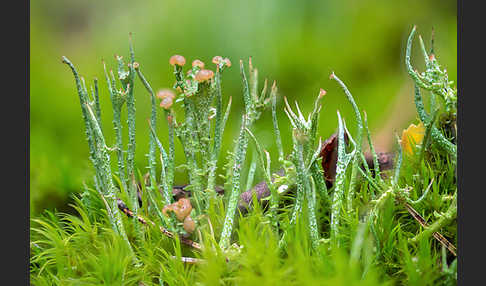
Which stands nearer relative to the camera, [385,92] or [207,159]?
[207,159]

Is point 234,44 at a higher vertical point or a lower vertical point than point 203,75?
higher

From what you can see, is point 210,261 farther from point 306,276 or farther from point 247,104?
point 247,104

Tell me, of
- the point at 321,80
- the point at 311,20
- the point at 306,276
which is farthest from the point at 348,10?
the point at 306,276

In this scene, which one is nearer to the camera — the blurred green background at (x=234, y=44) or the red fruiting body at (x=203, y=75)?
the red fruiting body at (x=203, y=75)

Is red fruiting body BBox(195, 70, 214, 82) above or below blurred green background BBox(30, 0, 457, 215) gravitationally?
below

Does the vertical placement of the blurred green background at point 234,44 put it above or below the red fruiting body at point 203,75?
above

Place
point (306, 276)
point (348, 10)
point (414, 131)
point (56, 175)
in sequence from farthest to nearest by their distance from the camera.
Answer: point (348, 10) → point (56, 175) → point (414, 131) → point (306, 276)

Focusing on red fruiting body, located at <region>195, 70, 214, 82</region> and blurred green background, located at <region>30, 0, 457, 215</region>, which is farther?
blurred green background, located at <region>30, 0, 457, 215</region>

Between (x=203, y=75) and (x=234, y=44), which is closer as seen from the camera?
(x=203, y=75)
